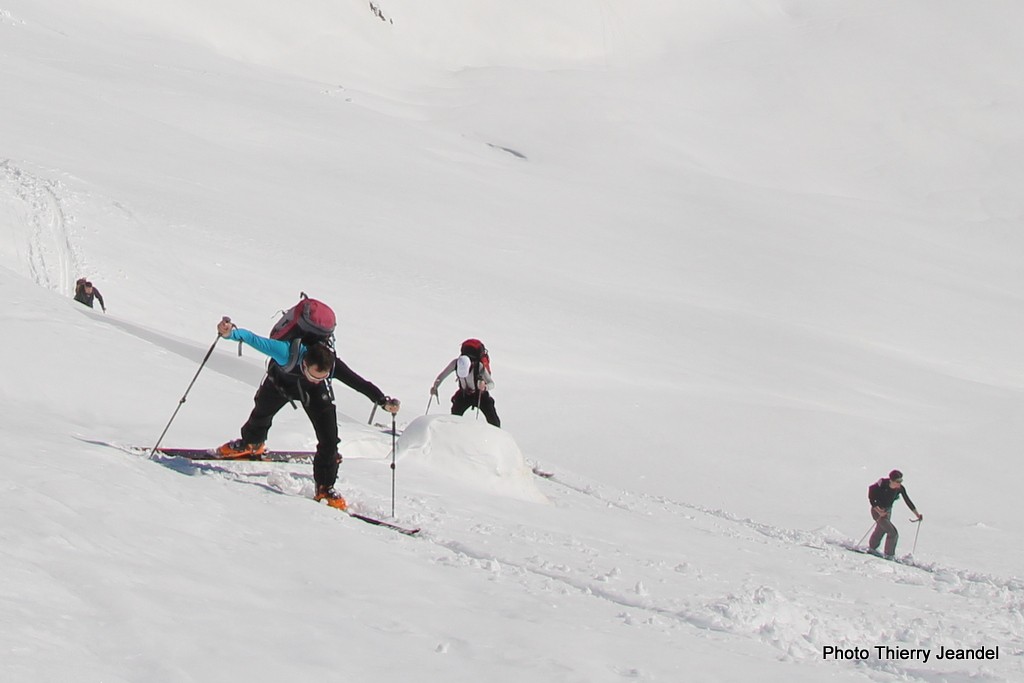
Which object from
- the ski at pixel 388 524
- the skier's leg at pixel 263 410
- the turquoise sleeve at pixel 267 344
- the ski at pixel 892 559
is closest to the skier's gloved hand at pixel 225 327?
the turquoise sleeve at pixel 267 344

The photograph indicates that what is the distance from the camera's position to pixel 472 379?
11547mm

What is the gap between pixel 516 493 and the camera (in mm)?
9203

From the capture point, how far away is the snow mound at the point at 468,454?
9.05 meters

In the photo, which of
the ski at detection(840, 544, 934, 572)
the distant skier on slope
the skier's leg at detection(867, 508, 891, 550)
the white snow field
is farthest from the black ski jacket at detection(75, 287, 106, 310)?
the skier's leg at detection(867, 508, 891, 550)

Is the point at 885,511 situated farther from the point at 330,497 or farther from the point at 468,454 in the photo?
the point at 330,497

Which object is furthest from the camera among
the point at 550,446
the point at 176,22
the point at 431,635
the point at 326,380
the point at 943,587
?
the point at 176,22

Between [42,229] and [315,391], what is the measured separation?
9874mm

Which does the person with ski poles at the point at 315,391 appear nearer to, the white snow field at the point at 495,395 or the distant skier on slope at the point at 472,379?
the white snow field at the point at 495,395

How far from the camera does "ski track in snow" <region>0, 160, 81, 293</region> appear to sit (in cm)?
1409

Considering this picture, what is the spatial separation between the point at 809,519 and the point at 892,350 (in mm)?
12517

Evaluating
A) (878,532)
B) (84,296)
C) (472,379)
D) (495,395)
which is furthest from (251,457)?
(495,395)

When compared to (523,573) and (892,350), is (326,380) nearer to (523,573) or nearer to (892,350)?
(523,573)

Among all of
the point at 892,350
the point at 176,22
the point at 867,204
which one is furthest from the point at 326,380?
the point at 176,22

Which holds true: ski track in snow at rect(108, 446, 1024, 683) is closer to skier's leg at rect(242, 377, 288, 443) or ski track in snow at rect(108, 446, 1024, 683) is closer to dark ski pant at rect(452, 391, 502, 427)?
skier's leg at rect(242, 377, 288, 443)
